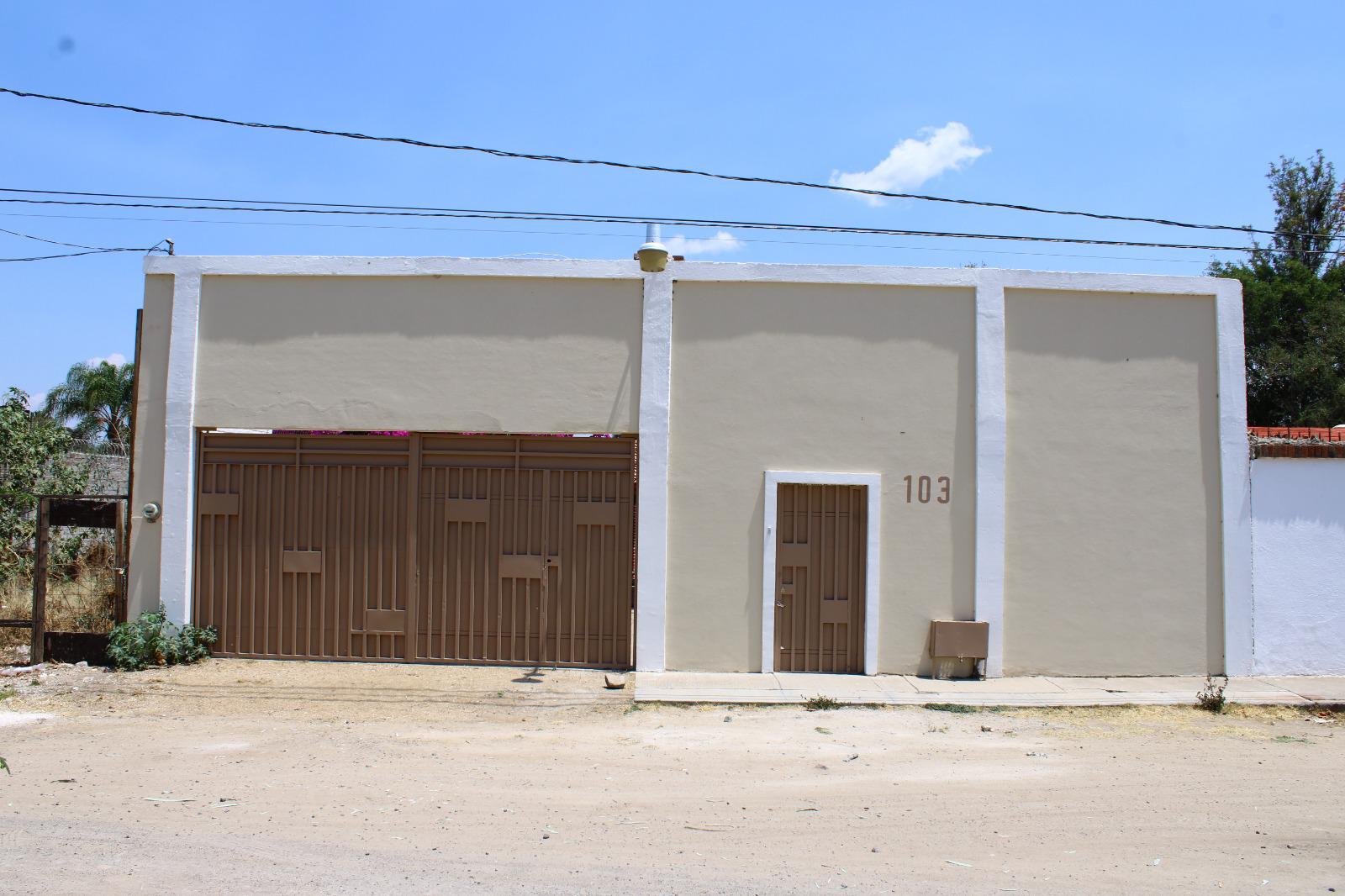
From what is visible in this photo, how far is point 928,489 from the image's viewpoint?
397 inches

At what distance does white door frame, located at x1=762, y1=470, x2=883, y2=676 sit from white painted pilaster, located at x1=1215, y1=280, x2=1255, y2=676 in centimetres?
360

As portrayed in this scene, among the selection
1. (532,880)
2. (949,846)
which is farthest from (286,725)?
(949,846)

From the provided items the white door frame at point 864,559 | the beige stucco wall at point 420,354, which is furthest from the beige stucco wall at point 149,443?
the white door frame at point 864,559

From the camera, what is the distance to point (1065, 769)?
6.92m

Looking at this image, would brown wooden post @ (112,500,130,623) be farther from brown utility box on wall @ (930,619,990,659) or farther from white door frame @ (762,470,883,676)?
brown utility box on wall @ (930,619,990,659)

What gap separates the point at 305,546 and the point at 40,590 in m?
2.53

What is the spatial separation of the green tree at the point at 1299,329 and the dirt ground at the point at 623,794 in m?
23.1

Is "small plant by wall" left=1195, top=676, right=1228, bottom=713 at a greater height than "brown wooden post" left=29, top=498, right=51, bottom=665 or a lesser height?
lesser

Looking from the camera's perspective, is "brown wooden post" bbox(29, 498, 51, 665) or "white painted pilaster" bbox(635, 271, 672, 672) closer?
"brown wooden post" bbox(29, 498, 51, 665)

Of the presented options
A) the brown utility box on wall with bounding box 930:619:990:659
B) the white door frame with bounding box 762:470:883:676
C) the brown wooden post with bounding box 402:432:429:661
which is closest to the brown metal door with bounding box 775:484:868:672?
the white door frame with bounding box 762:470:883:676

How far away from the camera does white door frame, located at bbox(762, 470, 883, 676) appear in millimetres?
9953

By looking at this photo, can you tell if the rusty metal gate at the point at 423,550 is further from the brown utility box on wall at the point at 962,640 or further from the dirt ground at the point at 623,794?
the brown utility box on wall at the point at 962,640

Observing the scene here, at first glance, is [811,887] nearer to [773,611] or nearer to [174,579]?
[773,611]

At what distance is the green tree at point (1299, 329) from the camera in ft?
91.1
